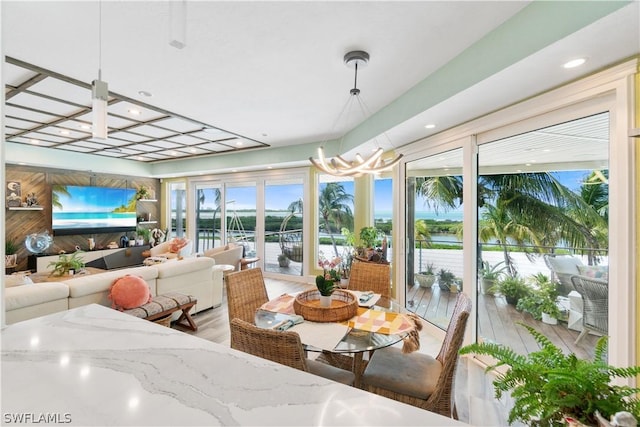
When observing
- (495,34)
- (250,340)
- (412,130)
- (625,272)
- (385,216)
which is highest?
(495,34)

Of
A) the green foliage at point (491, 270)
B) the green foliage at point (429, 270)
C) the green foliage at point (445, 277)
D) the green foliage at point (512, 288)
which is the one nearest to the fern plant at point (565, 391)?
the green foliage at point (512, 288)

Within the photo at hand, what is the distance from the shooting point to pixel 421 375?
1.73 m

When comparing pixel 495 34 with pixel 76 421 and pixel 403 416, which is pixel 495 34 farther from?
pixel 76 421

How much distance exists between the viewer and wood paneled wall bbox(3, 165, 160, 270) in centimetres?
534

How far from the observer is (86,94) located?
9.62ft

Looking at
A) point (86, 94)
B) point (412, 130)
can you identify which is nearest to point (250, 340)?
point (412, 130)

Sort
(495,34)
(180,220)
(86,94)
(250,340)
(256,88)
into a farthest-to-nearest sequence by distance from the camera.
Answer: (180,220) → (86,94) → (256,88) → (495,34) → (250,340)

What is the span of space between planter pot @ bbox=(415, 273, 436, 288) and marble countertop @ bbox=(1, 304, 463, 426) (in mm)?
3049

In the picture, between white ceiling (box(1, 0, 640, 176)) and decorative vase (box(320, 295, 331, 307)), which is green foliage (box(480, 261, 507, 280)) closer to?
white ceiling (box(1, 0, 640, 176))

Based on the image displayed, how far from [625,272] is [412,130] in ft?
6.79

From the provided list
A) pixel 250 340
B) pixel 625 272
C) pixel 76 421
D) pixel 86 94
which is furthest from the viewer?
pixel 86 94

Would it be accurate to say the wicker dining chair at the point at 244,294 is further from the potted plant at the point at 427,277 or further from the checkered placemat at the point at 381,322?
the potted plant at the point at 427,277

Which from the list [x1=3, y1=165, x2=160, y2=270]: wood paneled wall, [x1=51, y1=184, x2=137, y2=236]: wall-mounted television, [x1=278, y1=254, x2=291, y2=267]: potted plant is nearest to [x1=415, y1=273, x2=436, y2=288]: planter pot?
[x1=278, y1=254, x2=291, y2=267]: potted plant

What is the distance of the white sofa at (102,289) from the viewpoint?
222 centimetres
